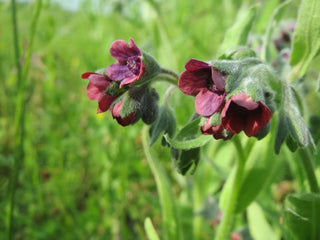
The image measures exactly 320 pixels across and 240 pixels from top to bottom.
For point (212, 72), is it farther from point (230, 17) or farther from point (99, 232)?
point (230, 17)

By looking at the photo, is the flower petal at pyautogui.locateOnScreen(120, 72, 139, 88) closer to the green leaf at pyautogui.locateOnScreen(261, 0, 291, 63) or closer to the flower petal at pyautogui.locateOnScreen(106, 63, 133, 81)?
the flower petal at pyautogui.locateOnScreen(106, 63, 133, 81)

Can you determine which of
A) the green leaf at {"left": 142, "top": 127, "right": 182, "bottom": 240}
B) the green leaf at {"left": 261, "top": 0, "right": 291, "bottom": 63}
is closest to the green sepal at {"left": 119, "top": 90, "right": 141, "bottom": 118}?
the green leaf at {"left": 142, "top": 127, "right": 182, "bottom": 240}

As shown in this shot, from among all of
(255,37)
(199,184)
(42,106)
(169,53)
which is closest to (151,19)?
(169,53)

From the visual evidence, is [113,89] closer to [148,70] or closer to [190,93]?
[148,70]

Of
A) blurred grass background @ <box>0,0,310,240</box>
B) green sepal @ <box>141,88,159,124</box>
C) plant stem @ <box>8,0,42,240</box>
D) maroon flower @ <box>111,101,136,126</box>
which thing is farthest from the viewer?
blurred grass background @ <box>0,0,310,240</box>

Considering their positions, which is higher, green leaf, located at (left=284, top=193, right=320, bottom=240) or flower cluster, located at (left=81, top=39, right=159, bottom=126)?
flower cluster, located at (left=81, top=39, right=159, bottom=126)

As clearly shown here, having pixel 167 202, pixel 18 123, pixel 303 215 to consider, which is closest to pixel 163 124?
pixel 167 202

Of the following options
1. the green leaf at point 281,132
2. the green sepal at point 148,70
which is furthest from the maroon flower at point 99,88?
the green leaf at point 281,132
